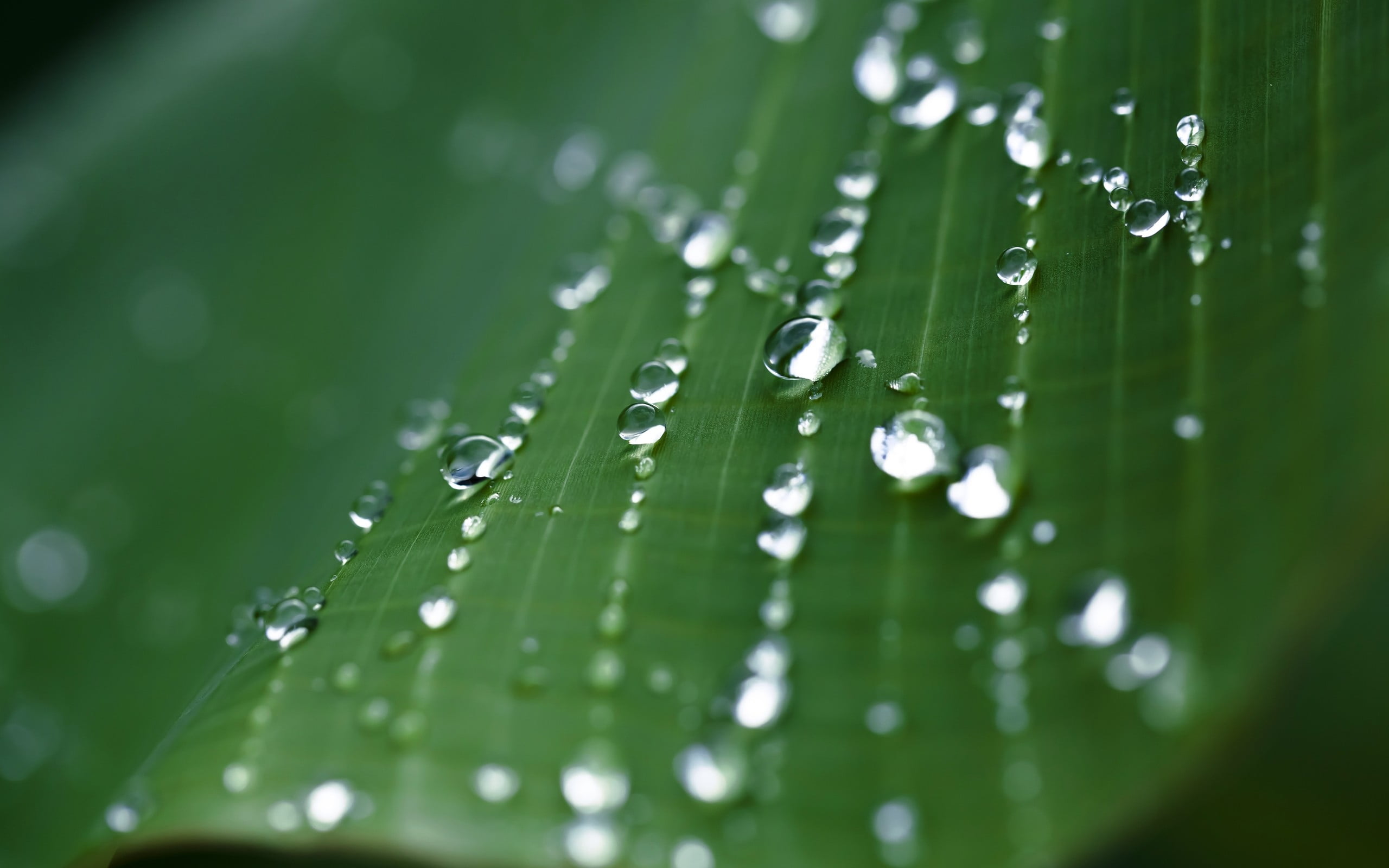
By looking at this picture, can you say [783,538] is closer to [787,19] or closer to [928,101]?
[928,101]

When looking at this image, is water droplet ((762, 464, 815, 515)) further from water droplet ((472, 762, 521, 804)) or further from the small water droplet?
water droplet ((472, 762, 521, 804))

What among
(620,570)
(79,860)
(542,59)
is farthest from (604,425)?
(542,59)

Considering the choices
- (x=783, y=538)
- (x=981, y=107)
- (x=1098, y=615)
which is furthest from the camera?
(x=981, y=107)

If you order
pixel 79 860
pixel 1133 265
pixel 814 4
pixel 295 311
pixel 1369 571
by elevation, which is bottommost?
pixel 79 860

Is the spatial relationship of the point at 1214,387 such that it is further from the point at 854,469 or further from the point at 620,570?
the point at 620,570

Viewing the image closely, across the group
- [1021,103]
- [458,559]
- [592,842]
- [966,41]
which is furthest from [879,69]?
[592,842]

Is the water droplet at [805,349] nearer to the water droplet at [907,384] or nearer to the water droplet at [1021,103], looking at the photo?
the water droplet at [907,384]

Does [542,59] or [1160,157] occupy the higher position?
[542,59]
